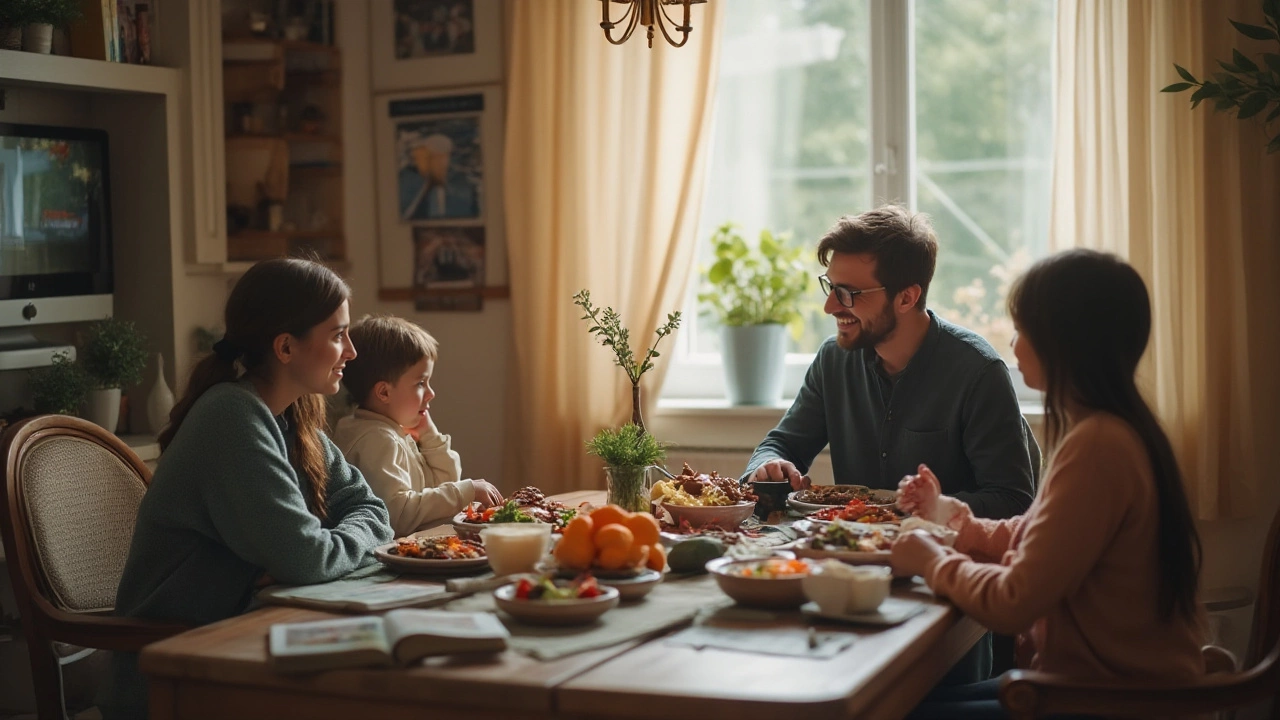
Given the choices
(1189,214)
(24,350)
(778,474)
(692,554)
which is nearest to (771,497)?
(778,474)

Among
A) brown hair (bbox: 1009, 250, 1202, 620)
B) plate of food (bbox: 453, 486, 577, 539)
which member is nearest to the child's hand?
plate of food (bbox: 453, 486, 577, 539)

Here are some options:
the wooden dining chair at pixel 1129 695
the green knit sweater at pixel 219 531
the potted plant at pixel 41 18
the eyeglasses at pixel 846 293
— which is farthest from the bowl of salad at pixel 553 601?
the potted plant at pixel 41 18

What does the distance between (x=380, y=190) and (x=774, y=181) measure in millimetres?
1365

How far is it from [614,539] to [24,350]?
2391 mm

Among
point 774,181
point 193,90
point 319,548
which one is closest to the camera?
point 319,548

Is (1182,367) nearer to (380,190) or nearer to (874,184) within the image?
(874,184)

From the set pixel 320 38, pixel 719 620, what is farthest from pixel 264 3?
pixel 719 620

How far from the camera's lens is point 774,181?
165 inches

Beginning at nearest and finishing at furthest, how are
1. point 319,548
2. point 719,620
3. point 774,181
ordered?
1. point 719,620
2. point 319,548
3. point 774,181

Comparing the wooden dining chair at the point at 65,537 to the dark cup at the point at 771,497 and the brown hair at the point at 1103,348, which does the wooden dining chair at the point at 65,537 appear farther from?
the brown hair at the point at 1103,348

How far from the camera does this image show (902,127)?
3953mm

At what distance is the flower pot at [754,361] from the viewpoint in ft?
13.1

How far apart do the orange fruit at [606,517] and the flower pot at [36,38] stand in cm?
246

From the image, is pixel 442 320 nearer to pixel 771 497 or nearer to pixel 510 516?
pixel 771 497
